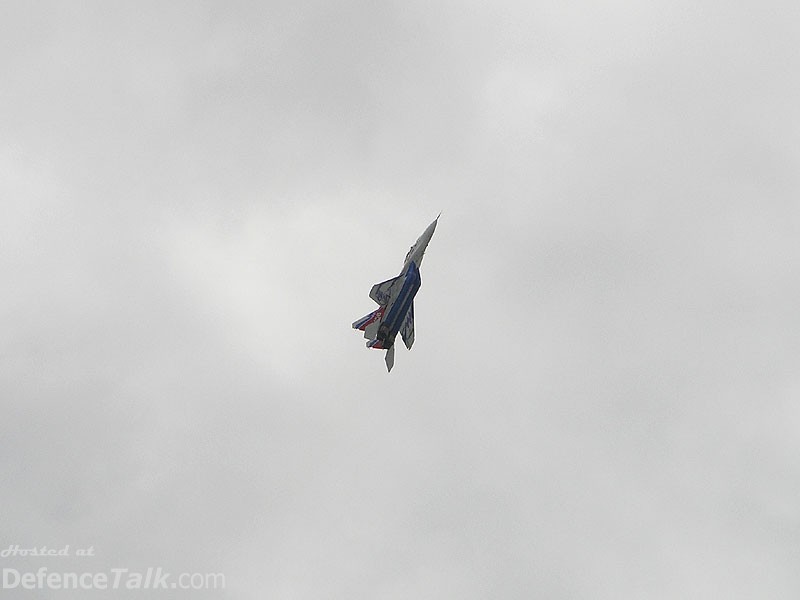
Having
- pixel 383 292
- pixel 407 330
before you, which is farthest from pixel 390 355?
pixel 383 292

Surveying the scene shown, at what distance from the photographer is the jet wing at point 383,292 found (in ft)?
341

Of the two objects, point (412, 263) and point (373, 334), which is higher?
point (412, 263)

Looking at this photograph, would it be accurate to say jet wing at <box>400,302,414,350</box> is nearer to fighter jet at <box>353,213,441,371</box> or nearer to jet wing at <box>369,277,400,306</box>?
fighter jet at <box>353,213,441,371</box>

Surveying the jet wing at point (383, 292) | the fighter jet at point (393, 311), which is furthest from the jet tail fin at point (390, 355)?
the jet wing at point (383, 292)

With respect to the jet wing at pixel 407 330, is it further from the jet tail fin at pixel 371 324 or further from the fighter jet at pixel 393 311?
the jet tail fin at pixel 371 324

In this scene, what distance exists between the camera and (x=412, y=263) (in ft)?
343

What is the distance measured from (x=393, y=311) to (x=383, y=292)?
16.2ft

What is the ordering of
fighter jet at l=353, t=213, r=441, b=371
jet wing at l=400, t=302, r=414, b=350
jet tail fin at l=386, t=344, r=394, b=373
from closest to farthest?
fighter jet at l=353, t=213, r=441, b=371 < jet tail fin at l=386, t=344, r=394, b=373 < jet wing at l=400, t=302, r=414, b=350

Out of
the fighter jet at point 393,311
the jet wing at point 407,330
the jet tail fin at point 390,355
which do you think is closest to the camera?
the fighter jet at point 393,311

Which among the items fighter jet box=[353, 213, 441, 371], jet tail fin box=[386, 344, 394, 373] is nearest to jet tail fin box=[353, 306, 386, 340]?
fighter jet box=[353, 213, 441, 371]

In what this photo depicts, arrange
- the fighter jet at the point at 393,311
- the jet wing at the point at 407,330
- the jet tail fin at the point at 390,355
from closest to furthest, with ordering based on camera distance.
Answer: the fighter jet at the point at 393,311
the jet tail fin at the point at 390,355
the jet wing at the point at 407,330

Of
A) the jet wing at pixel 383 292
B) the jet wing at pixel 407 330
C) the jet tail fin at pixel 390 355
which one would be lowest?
the jet tail fin at pixel 390 355

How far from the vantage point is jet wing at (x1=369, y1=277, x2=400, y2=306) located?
4094 inches

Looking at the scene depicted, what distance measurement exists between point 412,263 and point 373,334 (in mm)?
16385
